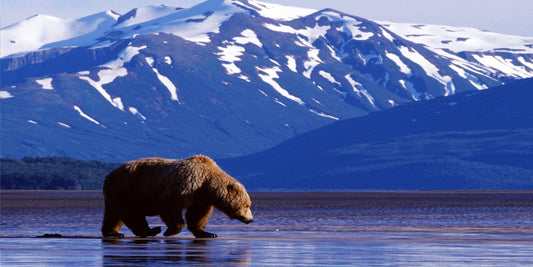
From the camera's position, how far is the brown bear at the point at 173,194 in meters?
40.8

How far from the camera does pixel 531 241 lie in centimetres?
4025

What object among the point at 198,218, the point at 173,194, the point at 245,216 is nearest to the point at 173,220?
the point at 198,218

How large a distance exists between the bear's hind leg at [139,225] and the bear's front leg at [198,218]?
1.17 m

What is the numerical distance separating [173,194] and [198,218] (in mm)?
1606

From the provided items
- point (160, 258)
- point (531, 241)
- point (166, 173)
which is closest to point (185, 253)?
point (160, 258)

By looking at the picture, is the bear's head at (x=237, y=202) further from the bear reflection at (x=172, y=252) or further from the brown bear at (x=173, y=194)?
the bear reflection at (x=172, y=252)

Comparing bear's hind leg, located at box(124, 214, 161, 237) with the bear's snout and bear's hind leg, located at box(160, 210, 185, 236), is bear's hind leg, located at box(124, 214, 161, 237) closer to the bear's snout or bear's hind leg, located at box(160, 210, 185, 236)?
bear's hind leg, located at box(160, 210, 185, 236)

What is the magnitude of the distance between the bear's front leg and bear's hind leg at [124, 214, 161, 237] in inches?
46.0

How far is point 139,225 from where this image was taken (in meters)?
42.2

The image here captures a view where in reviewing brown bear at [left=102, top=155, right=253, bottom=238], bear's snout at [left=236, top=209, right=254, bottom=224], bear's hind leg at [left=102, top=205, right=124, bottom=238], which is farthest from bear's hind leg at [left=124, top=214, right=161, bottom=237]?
bear's snout at [left=236, top=209, right=254, bottom=224]

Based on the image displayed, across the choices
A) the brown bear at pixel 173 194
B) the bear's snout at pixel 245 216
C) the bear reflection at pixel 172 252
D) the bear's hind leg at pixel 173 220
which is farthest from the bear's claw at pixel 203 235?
the bear reflection at pixel 172 252

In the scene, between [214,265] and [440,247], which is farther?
[440,247]

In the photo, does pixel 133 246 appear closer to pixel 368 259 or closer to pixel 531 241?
pixel 368 259

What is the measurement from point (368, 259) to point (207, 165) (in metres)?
11.4
